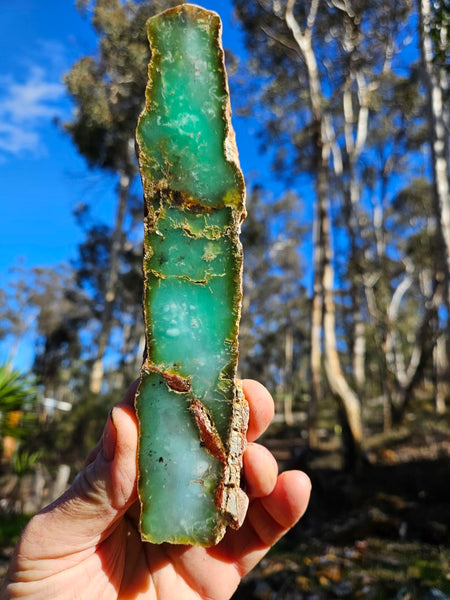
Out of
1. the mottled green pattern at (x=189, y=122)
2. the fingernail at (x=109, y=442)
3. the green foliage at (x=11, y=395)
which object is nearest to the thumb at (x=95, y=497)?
the fingernail at (x=109, y=442)

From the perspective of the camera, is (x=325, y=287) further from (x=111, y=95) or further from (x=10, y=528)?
(x=111, y=95)

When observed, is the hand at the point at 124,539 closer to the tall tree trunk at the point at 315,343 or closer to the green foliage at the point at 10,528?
the green foliage at the point at 10,528

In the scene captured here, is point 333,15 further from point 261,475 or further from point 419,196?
point 261,475

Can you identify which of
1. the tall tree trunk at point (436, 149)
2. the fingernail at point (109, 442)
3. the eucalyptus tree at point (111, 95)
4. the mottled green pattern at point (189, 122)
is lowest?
the fingernail at point (109, 442)

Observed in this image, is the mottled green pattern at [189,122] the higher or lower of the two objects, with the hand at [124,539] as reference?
higher

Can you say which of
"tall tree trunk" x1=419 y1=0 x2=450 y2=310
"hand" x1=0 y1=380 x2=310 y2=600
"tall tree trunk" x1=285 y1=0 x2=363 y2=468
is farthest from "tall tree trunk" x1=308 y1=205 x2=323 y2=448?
"hand" x1=0 y1=380 x2=310 y2=600

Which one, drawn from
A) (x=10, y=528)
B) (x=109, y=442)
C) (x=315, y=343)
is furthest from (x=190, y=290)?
(x=315, y=343)

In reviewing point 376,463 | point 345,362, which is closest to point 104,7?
point 376,463
